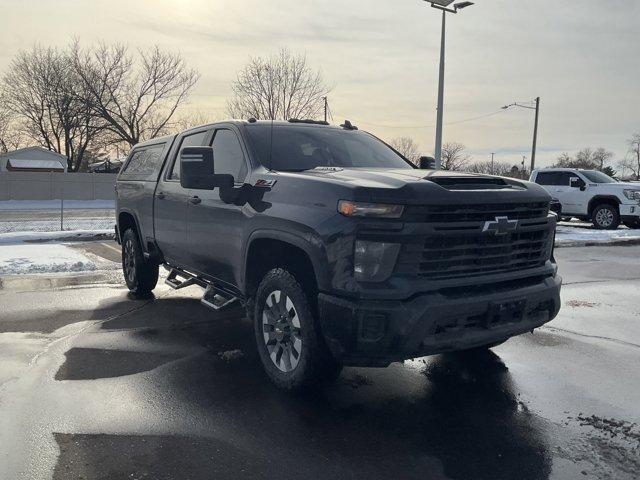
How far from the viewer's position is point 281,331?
3.94 metres

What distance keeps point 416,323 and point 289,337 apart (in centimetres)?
105

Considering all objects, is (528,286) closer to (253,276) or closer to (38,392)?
(253,276)

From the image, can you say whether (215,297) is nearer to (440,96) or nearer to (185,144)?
(185,144)

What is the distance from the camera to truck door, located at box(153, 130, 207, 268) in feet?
17.9

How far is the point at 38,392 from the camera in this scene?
3959 mm

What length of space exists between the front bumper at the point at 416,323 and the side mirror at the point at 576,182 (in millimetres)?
15586

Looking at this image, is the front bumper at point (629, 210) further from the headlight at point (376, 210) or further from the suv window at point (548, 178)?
the headlight at point (376, 210)

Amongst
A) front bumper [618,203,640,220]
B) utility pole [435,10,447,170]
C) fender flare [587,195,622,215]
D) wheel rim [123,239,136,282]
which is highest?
utility pole [435,10,447,170]

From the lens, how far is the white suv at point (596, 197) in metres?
16.7

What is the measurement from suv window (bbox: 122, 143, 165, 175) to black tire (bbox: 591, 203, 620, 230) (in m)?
14.9

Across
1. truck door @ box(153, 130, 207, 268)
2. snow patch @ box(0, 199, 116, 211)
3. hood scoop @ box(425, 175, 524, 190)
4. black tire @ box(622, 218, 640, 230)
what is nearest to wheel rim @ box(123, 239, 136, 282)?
truck door @ box(153, 130, 207, 268)

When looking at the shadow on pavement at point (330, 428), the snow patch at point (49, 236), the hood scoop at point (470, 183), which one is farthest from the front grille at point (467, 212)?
the snow patch at point (49, 236)

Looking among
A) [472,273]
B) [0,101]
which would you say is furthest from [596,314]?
[0,101]

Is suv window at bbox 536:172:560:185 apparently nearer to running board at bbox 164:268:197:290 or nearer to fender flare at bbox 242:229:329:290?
running board at bbox 164:268:197:290
